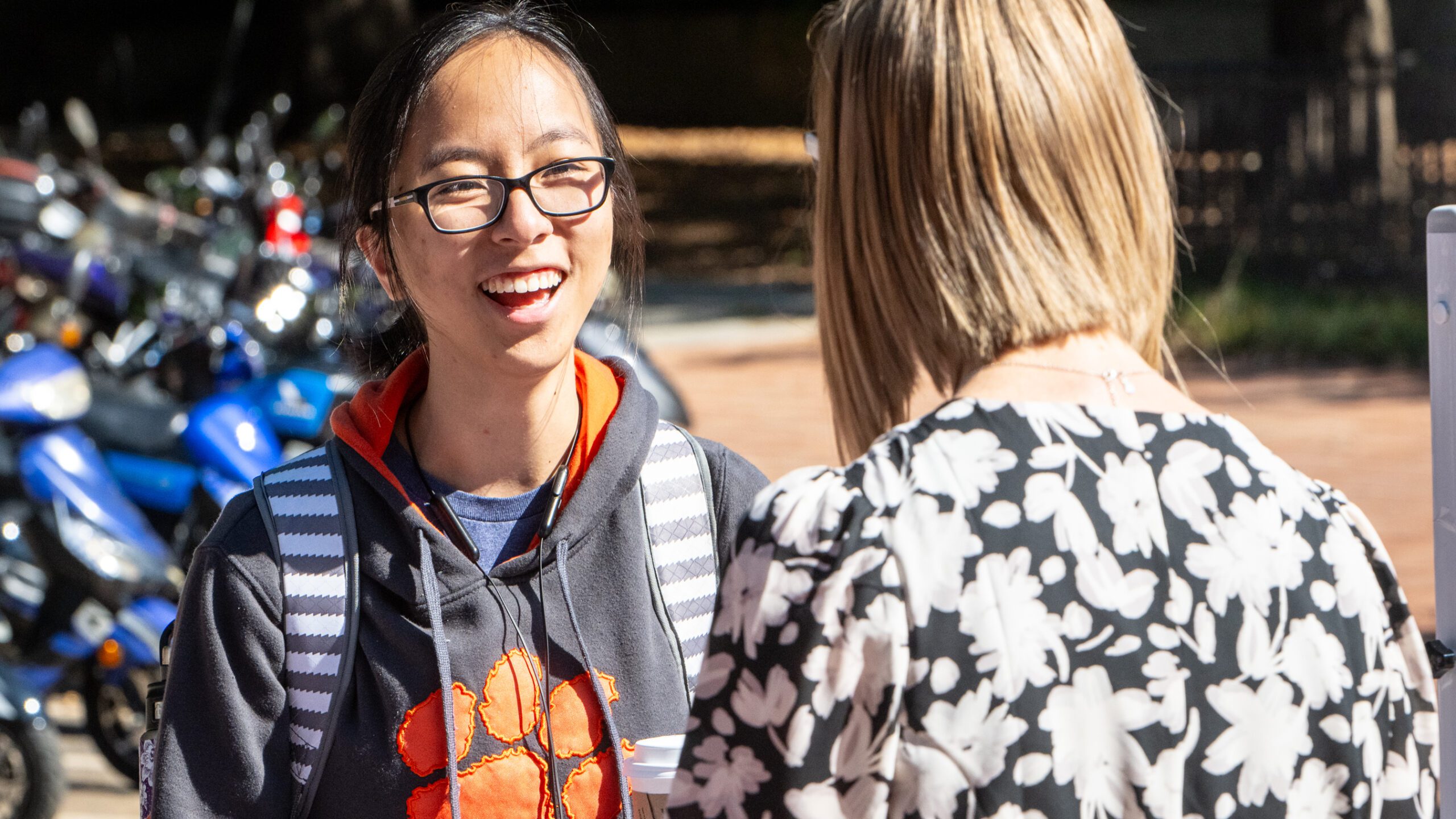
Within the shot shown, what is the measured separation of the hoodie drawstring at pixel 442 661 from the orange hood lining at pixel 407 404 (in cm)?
9

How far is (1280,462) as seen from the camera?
134 cm

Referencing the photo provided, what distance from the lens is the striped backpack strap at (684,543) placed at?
180cm

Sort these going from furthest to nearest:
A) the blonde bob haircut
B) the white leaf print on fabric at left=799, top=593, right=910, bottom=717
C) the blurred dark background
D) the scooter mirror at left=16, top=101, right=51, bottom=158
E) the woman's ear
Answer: the blurred dark background < the scooter mirror at left=16, top=101, right=51, bottom=158 < the woman's ear < the blonde bob haircut < the white leaf print on fabric at left=799, top=593, right=910, bottom=717

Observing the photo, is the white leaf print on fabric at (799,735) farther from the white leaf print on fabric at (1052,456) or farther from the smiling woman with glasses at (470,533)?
the smiling woman with glasses at (470,533)

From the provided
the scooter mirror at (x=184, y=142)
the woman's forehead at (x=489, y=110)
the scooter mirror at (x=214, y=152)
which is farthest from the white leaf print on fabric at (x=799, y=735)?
the scooter mirror at (x=214, y=152)

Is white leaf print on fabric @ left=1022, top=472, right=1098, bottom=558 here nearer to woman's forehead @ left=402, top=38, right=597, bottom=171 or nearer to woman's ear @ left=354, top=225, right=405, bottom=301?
woman's forehead @ left=402, top=38, right=597, bottom=171

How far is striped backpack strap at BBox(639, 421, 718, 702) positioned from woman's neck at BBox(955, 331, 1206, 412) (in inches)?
22.5

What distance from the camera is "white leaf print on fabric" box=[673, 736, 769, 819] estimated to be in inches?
49.1

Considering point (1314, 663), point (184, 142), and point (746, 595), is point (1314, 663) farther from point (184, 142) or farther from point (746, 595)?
point (184, 142)

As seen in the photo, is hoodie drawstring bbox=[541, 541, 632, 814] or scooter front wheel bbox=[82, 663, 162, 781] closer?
hoodie drawstring bbox=[541, 541, 632, 814]

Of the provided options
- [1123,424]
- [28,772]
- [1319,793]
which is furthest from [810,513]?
[28,772]

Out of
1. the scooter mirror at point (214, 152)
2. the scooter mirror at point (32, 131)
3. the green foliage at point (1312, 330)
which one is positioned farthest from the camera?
the green foliage at point (1312, 330)

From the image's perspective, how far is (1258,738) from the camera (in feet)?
4.11

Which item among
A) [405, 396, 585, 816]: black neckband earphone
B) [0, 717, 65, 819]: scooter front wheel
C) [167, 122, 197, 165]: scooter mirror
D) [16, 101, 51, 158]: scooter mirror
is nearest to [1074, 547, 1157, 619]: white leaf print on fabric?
[405, 396, 585, 816]: black neckband earphone
